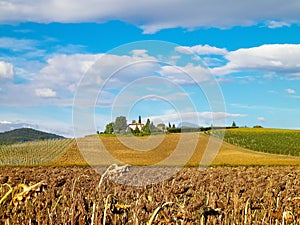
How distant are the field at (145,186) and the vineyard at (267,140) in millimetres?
1117

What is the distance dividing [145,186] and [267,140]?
6135cm

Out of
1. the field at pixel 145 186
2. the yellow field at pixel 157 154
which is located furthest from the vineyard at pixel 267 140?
the yellow field at pixel 157 154

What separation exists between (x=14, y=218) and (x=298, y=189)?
29.1 feet

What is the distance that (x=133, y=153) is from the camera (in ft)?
169

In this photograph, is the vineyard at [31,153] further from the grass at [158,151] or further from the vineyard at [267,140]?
the vineyard at [267,140]

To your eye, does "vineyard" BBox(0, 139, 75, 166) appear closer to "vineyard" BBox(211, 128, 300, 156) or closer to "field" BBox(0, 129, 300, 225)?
"field" BBox(0, 129, 300, 225)

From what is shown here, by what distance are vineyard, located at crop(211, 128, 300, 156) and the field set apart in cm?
112

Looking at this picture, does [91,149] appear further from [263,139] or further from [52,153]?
[263,139]

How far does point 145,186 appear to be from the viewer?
44.9 feet

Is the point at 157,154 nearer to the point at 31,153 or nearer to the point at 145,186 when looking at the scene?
the point at 31,153

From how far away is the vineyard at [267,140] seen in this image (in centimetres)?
6700

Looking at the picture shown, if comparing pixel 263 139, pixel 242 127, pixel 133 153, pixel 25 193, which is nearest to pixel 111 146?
pixel 133 153

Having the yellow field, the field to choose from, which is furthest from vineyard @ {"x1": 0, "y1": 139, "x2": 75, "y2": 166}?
the yellow field

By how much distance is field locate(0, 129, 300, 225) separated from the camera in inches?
231
